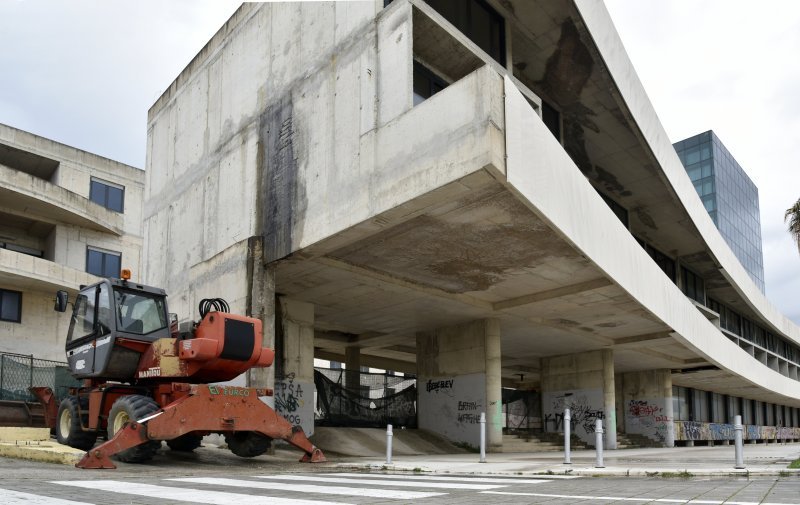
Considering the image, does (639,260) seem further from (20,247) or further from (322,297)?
(20,247)

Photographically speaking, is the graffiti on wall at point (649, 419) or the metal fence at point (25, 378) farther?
the graffiti on wall at point (649, 419)

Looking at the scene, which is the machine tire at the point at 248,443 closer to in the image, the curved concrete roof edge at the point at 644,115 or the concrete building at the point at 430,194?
the concrete building at the point at 430,194

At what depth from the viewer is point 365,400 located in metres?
26.5

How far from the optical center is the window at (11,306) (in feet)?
110

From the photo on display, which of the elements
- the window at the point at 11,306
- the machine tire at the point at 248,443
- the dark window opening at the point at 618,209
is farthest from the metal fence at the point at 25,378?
the dark window opening at the point at 618,209

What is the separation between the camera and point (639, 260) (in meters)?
22.5

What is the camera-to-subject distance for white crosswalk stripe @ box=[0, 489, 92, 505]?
5969 millimetres

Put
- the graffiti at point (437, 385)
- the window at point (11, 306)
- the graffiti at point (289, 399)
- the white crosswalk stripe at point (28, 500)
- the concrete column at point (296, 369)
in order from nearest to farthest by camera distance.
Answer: the white crosswalk stripe at point (28, 500), the graffiti at point (289, 399), the concrete column at point (296, 369), the graffiti at point (437, 385), the window at point (11, 306)

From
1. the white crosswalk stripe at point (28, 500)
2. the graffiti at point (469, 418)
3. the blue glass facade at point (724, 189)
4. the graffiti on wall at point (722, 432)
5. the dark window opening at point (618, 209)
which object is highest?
the blue glass facade at point (724, 189)

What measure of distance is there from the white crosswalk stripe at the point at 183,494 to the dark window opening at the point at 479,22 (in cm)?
1392

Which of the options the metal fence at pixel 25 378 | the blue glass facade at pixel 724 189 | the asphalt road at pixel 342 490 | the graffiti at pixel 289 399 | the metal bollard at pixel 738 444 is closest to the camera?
the asphalt road at pixel 342 490

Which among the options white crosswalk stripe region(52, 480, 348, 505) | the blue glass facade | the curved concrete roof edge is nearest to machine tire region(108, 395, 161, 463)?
white crosswalk stripe region(52, 480, 348, 505)

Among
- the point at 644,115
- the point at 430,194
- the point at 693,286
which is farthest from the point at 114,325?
the point at 693,286

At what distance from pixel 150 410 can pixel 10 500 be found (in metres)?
6.10
